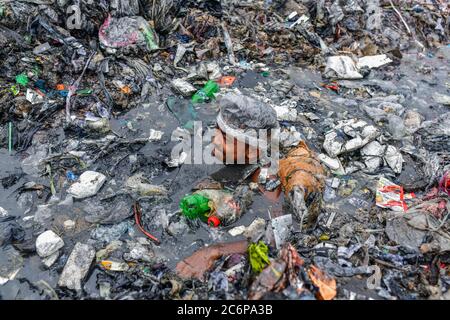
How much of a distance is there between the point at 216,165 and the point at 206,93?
1436mm

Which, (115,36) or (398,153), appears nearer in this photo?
(398,153)

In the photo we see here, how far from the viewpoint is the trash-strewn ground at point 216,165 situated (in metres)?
3.15

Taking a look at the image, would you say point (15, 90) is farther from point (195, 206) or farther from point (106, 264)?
point (195, 206)

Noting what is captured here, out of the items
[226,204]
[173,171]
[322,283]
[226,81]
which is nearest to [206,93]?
[226,81]

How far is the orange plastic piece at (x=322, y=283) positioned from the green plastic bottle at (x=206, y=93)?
3.03 meters

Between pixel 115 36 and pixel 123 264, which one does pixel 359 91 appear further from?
pixel 123 264

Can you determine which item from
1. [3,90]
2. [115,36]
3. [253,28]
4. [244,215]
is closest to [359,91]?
[253,28]

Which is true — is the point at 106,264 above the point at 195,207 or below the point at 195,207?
below

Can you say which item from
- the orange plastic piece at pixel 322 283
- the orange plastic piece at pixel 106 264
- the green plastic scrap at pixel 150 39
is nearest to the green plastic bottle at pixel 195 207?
the orange plastic piece at pixel 106 264

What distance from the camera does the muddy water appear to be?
10.5 feet

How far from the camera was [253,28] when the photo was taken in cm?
644

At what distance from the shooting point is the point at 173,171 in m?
4.17

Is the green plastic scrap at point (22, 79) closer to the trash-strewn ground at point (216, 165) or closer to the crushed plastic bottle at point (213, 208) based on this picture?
the trash-strewn ground at point (216, 165)
